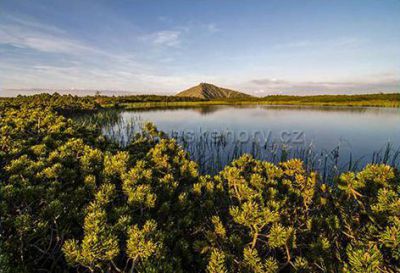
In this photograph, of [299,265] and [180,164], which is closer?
[299,265]

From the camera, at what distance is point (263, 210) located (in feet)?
6.56

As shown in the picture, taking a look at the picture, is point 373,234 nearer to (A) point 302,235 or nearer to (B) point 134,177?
(A) point 302,235

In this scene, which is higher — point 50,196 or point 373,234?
point 50,196

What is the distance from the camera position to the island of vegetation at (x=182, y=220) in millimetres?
1619

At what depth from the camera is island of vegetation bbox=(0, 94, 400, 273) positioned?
1619 mm

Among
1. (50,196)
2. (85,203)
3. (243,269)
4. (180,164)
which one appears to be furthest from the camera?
(180,164)

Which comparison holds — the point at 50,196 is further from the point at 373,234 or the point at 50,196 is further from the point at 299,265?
the point at 373,234

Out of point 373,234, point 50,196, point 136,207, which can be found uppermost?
point 50,196

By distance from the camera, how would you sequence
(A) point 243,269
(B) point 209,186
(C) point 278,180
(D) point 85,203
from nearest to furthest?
1. (A) point 243,269
2. (D) point 85,203
3. (B) point 209,186
4. (C) point 278,180

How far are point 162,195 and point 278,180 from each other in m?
1.79

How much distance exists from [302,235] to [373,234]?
0.78 meters

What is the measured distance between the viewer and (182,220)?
8.20 ft

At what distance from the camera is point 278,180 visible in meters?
3.26

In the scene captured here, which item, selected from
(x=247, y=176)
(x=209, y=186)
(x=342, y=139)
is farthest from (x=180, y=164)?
(x=342, y=139)
